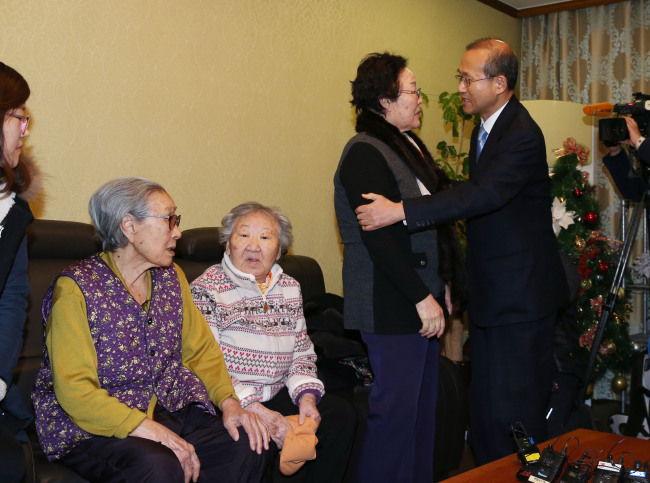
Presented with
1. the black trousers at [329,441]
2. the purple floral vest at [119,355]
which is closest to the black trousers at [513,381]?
the black trousers at [329,441]

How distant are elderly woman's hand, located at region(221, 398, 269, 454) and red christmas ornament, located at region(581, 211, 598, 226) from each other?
2.67 m

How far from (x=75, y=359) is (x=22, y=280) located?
1.02ft

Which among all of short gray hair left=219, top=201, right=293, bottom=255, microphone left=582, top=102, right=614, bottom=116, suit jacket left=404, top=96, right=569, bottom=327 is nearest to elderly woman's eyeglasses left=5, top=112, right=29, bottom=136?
short gray hair left=219, top=201, right=293, bottom=255

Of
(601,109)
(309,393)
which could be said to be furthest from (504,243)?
(601,109)

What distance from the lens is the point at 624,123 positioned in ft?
10.4

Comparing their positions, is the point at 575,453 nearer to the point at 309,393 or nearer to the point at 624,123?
the point at 309,393

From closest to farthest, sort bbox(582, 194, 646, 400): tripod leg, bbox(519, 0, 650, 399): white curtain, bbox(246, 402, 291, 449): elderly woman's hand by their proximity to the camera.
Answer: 1. bbox(246, 402, 291, 449): elderly woman's hand
2. bbox(582, 194, 646, 400): tripod leg
3. bbox(519, 0, 650, 399): white curtain

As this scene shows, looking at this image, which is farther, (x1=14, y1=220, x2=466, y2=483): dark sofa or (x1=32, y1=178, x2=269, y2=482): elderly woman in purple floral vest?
(x1=14, y1=220, x2=466, y2=483): dark sofa

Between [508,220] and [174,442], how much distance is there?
1250 mm

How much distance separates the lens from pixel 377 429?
2.19m

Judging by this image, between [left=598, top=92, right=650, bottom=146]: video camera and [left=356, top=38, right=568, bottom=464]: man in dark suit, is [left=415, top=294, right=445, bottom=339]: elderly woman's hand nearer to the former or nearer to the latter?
[left=356, top=38, right=568, bottom=464]: man in dark suit

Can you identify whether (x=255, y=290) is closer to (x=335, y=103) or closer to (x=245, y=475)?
(x=245, y=475)

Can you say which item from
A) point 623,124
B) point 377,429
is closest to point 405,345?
point 377,429

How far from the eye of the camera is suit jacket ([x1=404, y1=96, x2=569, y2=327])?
7.06 feet
